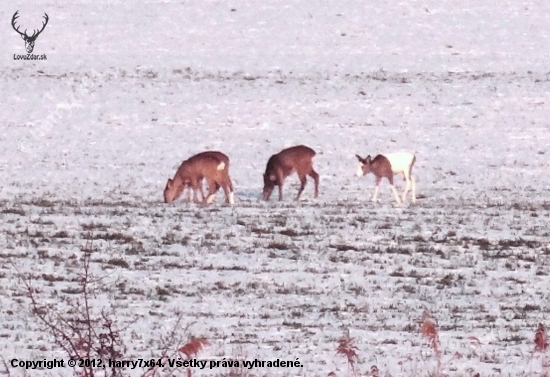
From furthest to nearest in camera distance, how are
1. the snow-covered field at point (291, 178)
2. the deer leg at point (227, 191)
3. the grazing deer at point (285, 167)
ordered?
the grazing deer at point (285, 167), the deer leg at point (227, 191), the snow-covered field at point (291, 178)

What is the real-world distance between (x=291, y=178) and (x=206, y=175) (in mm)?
5515

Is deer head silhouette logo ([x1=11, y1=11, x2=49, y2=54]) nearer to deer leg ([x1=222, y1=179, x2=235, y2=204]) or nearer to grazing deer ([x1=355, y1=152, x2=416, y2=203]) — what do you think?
deer leg ([x1=222, y1=179, x2=235, y2=204])

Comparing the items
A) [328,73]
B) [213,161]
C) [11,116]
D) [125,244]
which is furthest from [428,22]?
[125,244]

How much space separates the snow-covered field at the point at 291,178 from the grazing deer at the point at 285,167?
469 mm

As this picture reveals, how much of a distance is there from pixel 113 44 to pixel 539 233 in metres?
29.1

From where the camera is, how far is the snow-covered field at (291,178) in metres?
11.0

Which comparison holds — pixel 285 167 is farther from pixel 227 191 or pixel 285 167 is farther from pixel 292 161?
pixel 227 191

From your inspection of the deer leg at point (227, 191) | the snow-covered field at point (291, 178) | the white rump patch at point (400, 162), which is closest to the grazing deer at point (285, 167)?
the snow-covered field at point (291, 178)

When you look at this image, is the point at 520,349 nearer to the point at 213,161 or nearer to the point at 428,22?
the point at 213,161

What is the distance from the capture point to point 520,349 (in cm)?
979

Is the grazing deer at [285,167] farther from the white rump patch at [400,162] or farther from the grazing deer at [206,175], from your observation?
the white rump patch at [400,162]

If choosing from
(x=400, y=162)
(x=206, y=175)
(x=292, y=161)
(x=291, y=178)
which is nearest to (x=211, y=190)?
(x=206, y=175)

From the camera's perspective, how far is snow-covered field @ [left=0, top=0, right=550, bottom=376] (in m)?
11.0

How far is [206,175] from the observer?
1956 centimetres
